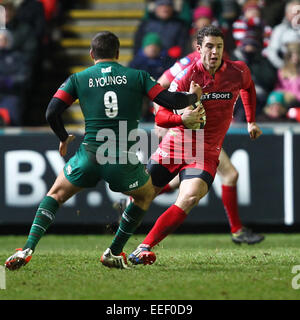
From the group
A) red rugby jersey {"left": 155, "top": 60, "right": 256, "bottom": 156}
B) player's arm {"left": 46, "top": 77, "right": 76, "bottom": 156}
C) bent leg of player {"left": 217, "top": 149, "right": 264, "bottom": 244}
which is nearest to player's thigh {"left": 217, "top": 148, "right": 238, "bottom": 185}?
bent leg of player {"left": 217, "top": 149, "right": 264, "bottom": 244}

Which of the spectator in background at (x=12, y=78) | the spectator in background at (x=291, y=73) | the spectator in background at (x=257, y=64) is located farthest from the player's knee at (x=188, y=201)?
the spectator in background at (x=12, y=78)

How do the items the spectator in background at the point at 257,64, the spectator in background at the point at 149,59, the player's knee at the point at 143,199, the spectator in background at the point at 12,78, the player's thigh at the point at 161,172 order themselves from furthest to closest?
1. the spectator in background at the point at 12,78
2. the spectator in background at the point at 257,64
3. the spectator in background at the point at 149,59
4. the player's thigh at the point at 161,172
5. the player's knee at the point at 143,199

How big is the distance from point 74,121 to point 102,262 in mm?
7340

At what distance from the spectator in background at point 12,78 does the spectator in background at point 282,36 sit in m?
4.13

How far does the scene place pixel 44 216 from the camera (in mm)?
6984

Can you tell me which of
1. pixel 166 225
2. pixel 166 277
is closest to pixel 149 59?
pixel 166 225

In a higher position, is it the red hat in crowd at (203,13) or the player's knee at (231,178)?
the red hat in crowd at (203,13)

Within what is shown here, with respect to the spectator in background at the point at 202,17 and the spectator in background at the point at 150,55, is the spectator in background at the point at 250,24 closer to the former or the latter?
the spectator in background at the point at 202,17

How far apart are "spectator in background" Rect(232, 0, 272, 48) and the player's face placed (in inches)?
228

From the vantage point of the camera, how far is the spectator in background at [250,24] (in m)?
13.6

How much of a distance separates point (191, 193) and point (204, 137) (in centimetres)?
70

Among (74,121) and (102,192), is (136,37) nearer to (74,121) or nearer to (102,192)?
(74,121)

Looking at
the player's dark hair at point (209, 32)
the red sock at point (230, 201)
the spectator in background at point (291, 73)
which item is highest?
the player's dark hair at point (209, 32)

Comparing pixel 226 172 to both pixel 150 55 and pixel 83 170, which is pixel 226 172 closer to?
pixel 83 170
